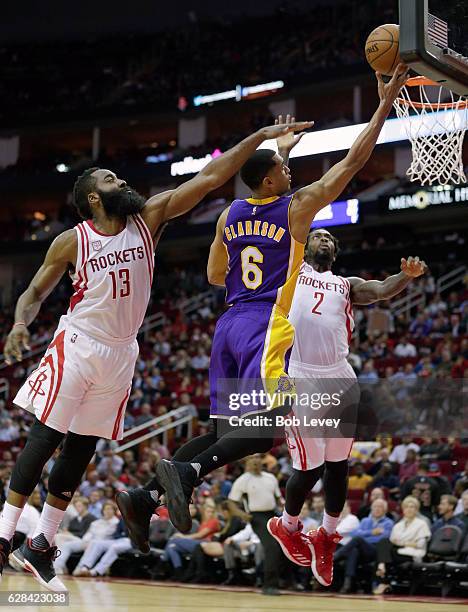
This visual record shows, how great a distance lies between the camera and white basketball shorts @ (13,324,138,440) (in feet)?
19.2

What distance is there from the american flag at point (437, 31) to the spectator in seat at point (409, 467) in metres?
7.69

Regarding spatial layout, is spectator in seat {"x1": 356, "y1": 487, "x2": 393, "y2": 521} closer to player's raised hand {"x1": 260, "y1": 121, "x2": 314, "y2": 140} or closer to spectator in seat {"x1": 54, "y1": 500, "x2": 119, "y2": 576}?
spectator in seat {"x1": 54, "y1": 500, "x2": 119, "y2": 576}

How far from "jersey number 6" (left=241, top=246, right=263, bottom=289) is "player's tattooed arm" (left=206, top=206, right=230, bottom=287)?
26 centimetres

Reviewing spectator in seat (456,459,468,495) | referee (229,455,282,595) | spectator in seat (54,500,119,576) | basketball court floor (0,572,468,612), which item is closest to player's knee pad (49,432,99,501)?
basketball court floor (0,572,468,612)

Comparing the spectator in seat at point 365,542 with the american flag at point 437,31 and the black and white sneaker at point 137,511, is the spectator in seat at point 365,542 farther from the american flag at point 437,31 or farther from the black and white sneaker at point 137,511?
the american flag at point 437,31

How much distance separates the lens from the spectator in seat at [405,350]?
18.0 meters

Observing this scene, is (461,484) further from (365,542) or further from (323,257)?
(323,257)

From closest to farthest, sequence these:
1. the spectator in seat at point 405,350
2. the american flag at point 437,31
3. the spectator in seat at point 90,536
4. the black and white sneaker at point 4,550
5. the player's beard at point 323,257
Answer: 1. the black and white sneaker at point 4,550
2. the american flag at point 437,31
3. the player's beard at point 323,257
4. the spectator in seat at point 90,536
5. the spectator in seat at point 405,350

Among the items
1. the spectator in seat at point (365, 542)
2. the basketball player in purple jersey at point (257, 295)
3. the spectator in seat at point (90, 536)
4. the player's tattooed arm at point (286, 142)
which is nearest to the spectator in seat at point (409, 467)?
the spectator in seat at point (365, 542)

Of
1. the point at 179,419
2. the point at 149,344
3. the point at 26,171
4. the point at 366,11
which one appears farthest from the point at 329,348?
the point at 26,171

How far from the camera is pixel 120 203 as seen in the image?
6.13 m

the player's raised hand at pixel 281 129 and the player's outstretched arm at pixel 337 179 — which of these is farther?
the player's raised hand at pixel 281 129

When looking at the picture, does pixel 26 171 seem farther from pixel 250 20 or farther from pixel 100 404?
pixel 100 404

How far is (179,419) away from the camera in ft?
61.1
